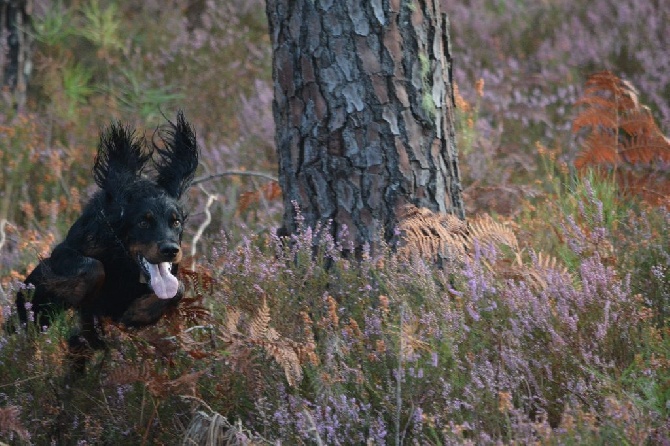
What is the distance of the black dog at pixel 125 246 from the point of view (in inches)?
136

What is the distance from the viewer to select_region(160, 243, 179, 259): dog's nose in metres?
3.33

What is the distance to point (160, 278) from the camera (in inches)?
135

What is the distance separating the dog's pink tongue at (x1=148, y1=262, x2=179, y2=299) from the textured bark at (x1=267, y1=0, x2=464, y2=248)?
887 millimetres

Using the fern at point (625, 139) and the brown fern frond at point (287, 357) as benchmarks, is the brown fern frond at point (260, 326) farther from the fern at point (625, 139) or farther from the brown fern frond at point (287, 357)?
the fern at point (625, 139)

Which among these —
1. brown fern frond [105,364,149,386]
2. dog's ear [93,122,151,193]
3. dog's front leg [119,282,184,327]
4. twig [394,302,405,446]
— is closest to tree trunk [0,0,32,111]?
dog's ear [93,122,151,193]

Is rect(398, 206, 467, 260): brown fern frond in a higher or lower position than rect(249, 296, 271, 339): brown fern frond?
higher

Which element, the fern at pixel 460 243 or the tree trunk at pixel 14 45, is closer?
the fern at pixel 460 243

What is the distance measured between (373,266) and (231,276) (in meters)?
0.58

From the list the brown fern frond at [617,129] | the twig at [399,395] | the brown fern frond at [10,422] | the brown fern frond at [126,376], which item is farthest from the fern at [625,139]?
the brown fern frond at [10,422]

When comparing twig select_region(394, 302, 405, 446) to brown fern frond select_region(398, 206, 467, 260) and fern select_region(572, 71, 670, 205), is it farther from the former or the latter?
fern select_region(572, 71, 670, 205)

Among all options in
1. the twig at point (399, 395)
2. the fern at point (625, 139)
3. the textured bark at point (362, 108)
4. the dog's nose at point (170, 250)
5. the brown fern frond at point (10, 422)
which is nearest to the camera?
the twig at point (399, 395)

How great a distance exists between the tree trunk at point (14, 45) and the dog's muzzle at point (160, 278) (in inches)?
192

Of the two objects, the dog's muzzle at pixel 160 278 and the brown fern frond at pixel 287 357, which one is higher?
the dog's muzzle at pixel 160 278

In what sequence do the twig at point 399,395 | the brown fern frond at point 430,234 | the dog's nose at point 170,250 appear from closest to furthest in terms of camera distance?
1. the twig at point 399,395
2. the dog's nose at point 170,250
3. the brown fern frond at point 430,234
